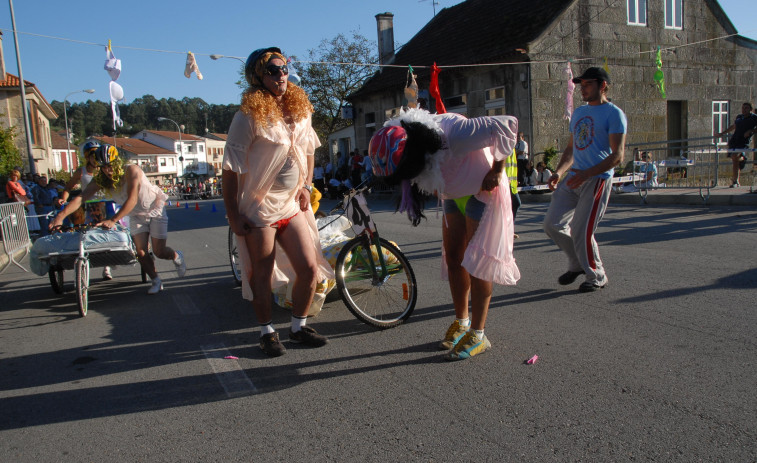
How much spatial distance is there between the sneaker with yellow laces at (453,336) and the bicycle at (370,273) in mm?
615

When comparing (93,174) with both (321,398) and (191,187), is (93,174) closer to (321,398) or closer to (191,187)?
(321,398)

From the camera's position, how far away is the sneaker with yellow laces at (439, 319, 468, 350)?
147 inches

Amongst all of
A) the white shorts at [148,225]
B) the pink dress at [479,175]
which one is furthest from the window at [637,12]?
the pink dress at [479,175]

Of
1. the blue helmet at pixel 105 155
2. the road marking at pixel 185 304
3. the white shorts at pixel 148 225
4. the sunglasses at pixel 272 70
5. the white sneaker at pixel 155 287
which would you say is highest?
the sunglasses at pixel 272 70

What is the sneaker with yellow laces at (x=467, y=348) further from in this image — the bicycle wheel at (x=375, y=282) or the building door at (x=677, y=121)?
the building door at (x=677, y=121)

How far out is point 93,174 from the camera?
6.03 metres

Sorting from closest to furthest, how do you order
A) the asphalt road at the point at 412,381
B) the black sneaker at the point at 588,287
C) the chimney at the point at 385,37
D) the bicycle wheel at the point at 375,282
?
the asphalt road at the point at 412,381 → the bicycle wheel at the point at 375,282 → the black sneaker at the point at 588,287 → the chimney at the point at 385,37

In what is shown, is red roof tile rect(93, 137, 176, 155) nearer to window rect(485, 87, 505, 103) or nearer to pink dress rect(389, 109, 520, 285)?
window rect(485, 87, 505, 103)

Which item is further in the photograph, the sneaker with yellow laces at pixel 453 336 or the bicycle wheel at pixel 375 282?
the bicycle wheel at pixel 375 282

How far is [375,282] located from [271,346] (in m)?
1.03

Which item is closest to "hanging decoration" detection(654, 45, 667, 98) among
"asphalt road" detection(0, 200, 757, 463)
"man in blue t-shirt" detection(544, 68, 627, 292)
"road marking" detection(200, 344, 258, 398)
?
"asphalt road" detection(0, 200, 757, 463)

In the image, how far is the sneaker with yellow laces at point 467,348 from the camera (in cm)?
353

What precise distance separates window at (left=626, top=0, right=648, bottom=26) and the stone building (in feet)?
0.12

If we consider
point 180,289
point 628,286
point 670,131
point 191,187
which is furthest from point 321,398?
point 191,187
